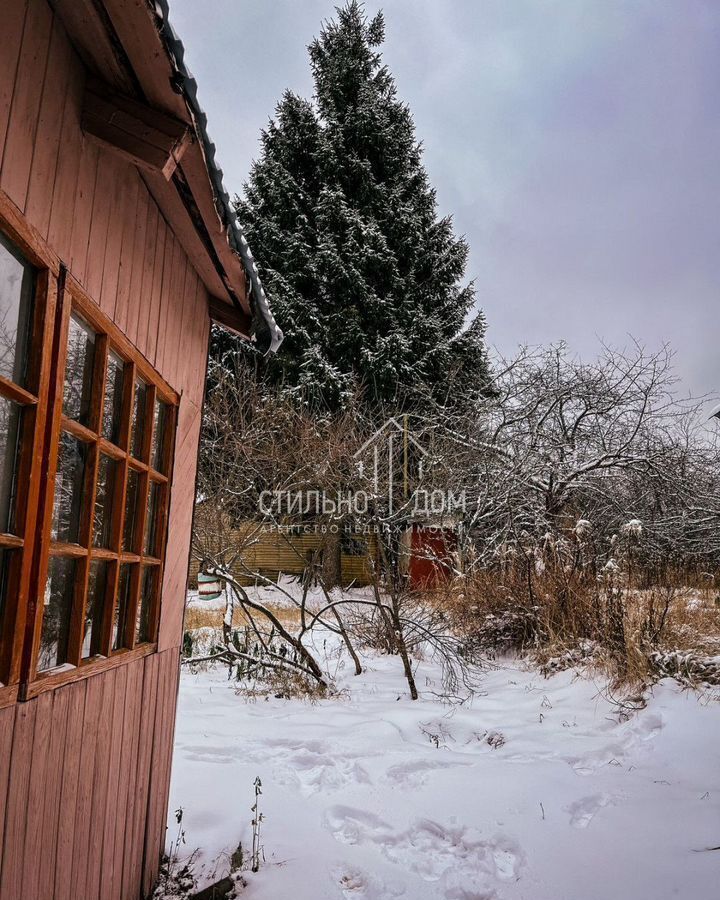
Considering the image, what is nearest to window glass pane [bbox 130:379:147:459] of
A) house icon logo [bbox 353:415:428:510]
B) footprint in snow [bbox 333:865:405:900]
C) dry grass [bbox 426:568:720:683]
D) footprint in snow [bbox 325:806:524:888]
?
footprint in snow [bbox 333:865:405:900]

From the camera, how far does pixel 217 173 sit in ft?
7.36

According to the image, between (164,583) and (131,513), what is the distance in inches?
20.1

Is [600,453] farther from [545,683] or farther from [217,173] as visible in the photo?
[217,173]

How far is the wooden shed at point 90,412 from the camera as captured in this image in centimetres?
160

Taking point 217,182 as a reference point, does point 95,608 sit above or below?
below

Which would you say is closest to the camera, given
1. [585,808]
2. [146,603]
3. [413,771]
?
[146,603]

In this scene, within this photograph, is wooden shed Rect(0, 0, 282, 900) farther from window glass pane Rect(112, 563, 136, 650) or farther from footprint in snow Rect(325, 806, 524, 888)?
footprint in snow Rect(325, 806, 524, 888)

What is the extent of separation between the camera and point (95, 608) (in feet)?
7.39

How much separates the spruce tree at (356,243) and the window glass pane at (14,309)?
→ 498 inches

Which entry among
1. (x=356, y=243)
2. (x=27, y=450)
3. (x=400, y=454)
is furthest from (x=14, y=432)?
(x=356, y=243)

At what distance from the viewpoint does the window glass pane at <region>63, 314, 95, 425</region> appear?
1.96 meters

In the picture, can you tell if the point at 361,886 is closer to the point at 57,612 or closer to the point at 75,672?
the point at 75,672

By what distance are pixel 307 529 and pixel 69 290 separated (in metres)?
12.8

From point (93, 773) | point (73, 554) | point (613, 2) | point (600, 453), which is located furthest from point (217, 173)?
point (613, 2)
